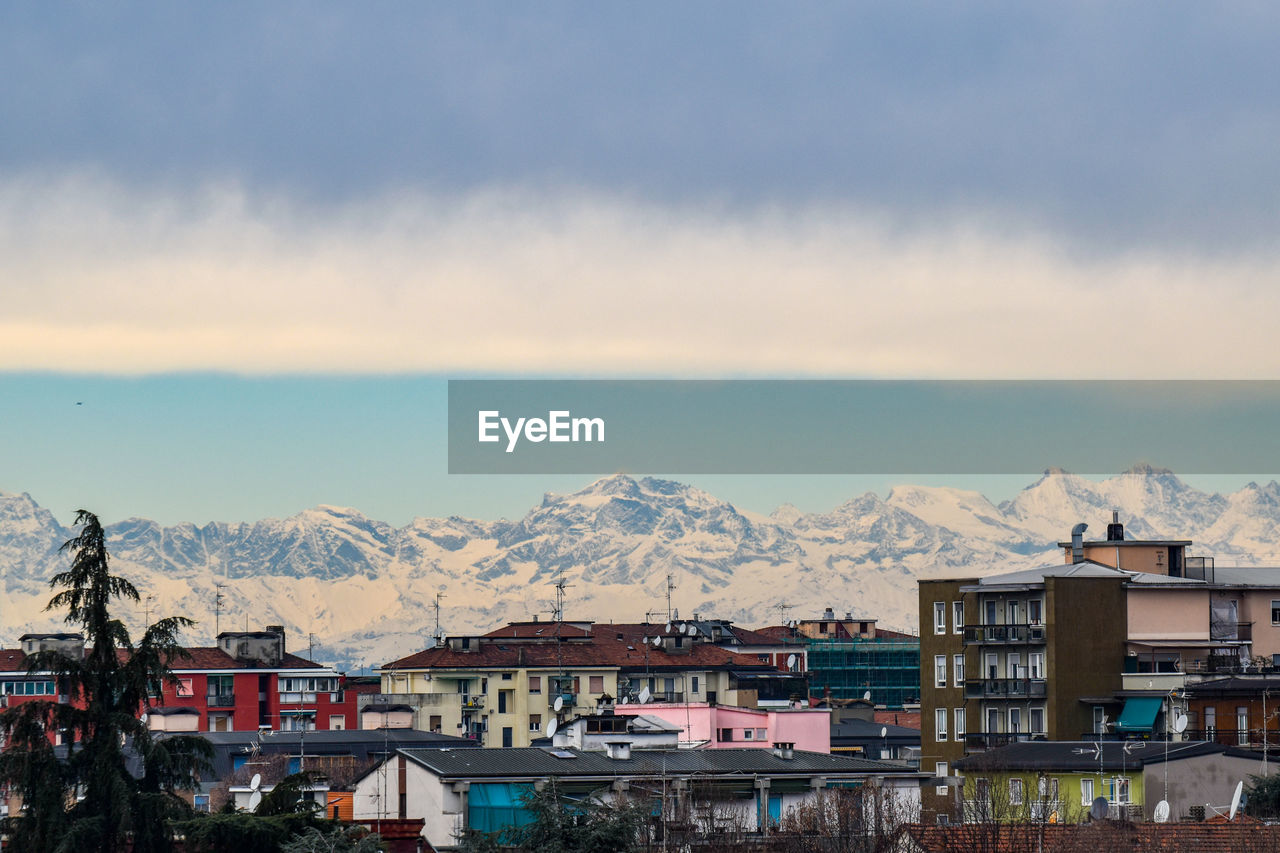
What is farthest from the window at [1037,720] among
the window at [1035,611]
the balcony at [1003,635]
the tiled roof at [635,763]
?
the tiled roof at [635,763]

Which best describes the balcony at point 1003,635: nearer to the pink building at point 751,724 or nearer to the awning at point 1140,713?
the awning at point 1140,713

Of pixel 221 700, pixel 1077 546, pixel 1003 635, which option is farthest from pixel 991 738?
pixel 221 700

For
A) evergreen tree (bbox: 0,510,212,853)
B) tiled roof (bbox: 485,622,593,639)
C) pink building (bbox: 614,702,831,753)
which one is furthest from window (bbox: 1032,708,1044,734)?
tiled roof (bbox: 485,622,593,639)

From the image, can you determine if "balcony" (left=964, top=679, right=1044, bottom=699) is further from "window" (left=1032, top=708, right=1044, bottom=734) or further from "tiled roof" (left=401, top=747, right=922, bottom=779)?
"tiled roof" (left=401, top=747, right=922, bottom=779)

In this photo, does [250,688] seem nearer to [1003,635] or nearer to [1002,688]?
[1003,635]

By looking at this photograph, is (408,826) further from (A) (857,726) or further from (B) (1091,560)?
(A) (857,726)
